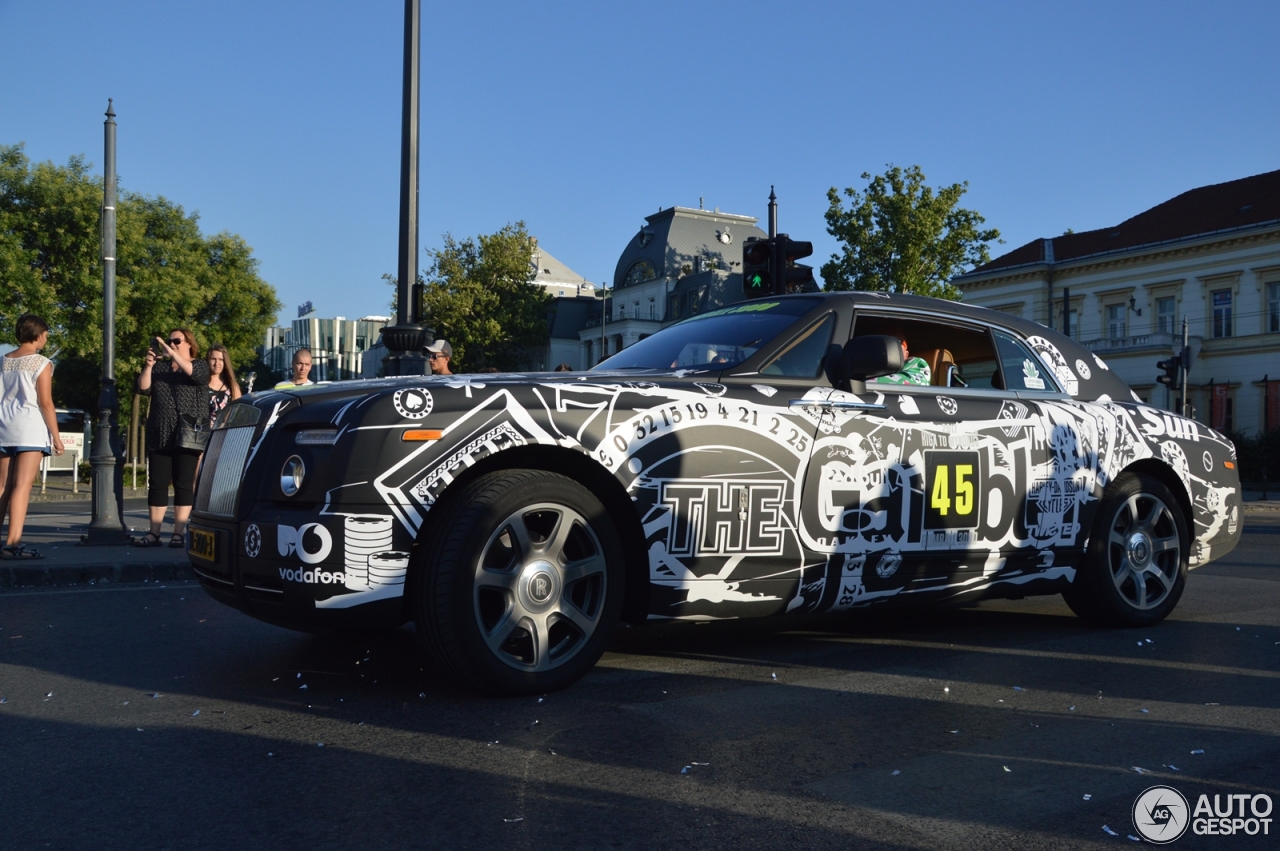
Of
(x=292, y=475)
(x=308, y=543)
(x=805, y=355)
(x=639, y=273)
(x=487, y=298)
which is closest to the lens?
(x=308, y=543)

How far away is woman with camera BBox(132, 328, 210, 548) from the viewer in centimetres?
887

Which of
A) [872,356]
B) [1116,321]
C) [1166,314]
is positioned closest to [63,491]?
[872,356]

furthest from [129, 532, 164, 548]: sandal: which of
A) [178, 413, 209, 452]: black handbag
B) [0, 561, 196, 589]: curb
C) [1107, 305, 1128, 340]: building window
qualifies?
[1107, 305, 1128, 340]: building window

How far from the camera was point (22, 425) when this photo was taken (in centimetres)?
806

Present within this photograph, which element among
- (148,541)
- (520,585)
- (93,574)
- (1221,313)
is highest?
(1221,313)

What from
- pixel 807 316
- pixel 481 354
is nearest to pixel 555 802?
pixel 807 316

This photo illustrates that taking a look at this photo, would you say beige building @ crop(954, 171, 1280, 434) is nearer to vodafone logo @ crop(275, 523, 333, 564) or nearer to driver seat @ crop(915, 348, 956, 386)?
driver seat @ crop(915, 348, 956, 386)

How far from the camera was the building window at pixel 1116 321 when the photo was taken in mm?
54469

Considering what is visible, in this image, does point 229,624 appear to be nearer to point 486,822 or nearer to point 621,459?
point 621,459

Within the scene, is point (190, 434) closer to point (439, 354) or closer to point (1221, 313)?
point (439, 354)

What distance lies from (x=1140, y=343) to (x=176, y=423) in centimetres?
5102

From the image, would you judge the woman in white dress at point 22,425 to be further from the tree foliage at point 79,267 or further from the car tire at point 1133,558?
the tree foliage at point 79,267

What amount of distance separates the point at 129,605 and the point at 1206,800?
5631 mm

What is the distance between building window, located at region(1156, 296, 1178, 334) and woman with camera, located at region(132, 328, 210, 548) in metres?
50.9
